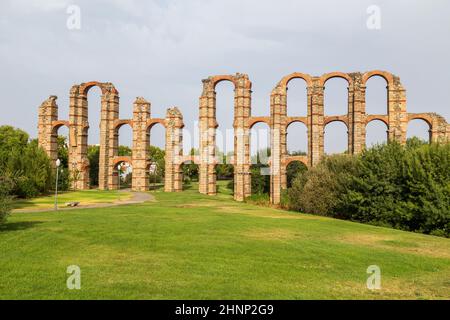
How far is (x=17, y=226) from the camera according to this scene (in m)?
15.0

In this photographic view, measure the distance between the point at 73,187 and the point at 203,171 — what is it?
17.2 m

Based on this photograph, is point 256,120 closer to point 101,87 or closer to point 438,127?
point 438,127

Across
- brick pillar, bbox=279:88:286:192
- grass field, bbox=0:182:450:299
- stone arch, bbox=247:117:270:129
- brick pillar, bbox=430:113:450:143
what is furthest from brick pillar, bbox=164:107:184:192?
grass field, bbox=0:182:450:299

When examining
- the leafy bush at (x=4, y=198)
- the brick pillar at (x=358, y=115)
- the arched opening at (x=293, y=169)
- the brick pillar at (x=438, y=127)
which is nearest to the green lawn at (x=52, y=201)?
the leafy bush at (x=4, y=198)

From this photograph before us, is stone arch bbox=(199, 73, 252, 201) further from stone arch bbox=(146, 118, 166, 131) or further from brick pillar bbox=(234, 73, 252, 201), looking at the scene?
stone arch bbox=(146, 118, 166, 131)

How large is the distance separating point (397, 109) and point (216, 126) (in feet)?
68.6

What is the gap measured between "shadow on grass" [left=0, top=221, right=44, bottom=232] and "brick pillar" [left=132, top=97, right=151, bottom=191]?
107 feet

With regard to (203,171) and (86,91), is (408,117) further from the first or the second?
(86,91)

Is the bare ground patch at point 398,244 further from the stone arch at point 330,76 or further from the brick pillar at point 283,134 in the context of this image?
the stone arch at point 330,76

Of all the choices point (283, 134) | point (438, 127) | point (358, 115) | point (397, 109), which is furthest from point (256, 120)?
point (438, 127)

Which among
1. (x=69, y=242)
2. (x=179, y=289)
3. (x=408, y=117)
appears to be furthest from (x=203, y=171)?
(x=179, y=289)

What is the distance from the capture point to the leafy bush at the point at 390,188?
20.2 meters

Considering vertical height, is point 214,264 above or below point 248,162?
below
